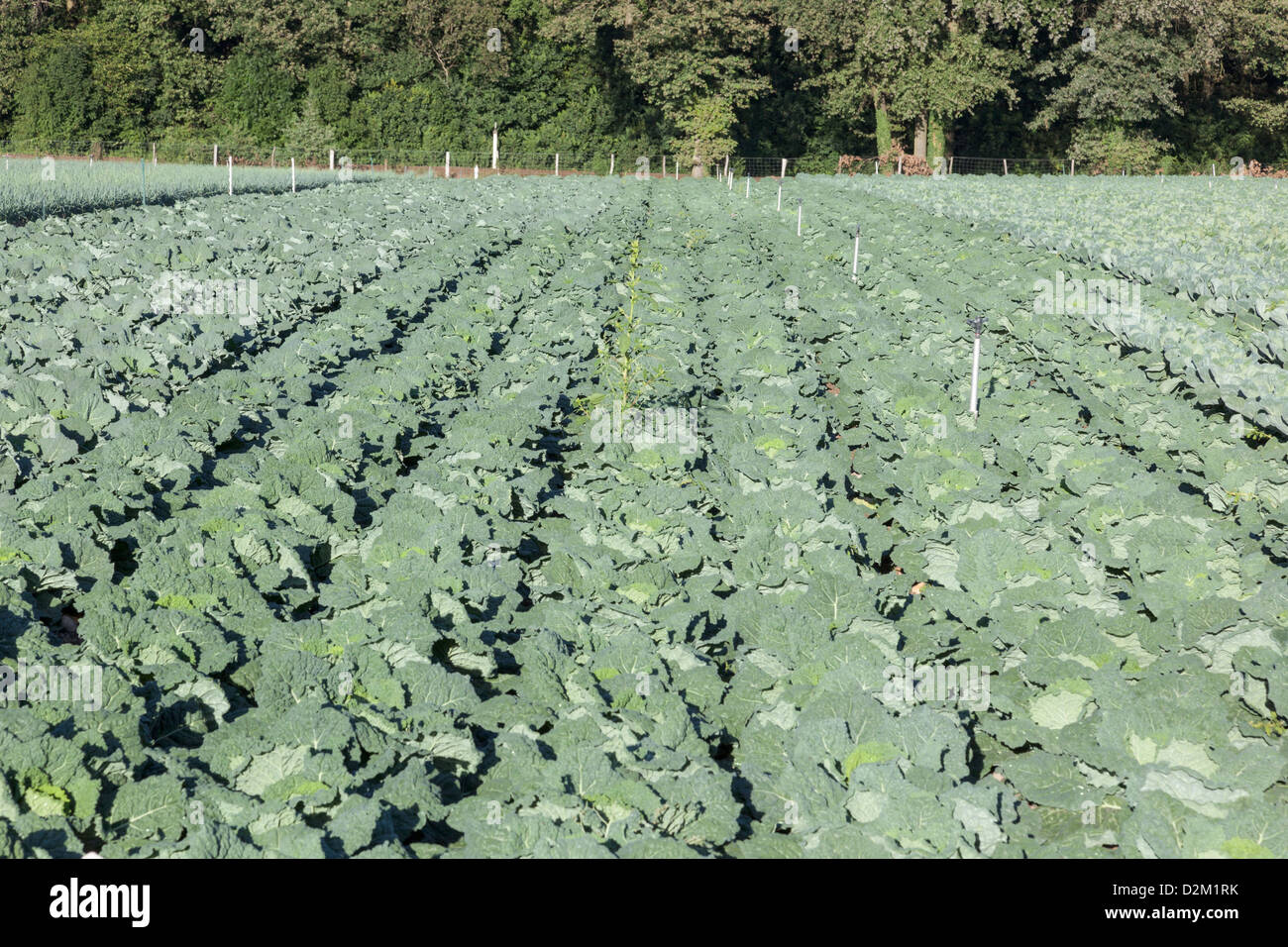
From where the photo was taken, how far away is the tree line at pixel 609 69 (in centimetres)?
4906

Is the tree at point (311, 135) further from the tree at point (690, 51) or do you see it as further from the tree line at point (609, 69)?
the tree at point (690, 51)

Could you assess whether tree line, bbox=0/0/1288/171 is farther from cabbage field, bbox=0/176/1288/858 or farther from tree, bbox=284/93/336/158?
cabbage field, bbox=0/176/1288/858

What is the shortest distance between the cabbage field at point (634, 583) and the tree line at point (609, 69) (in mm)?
41667

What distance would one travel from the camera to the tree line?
161ft

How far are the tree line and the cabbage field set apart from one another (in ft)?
137

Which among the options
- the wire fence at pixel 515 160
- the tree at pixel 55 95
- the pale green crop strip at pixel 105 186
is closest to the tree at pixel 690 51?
the wire fence at pixel 515 160

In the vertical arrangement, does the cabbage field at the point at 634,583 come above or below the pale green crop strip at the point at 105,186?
below

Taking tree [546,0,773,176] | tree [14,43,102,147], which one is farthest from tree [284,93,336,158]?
tree [546,0,773,176]

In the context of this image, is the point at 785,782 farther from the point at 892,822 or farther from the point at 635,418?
the point at 635,418

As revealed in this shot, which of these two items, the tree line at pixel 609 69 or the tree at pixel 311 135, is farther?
the tree at pixel 311 135

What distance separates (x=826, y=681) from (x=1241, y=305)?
Result: 10.3 m
